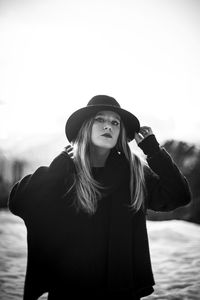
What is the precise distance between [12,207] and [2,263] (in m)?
2.11

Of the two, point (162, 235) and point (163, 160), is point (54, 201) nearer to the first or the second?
point (163, 160)

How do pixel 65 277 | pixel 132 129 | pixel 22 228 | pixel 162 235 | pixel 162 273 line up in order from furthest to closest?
pixel 22 228, pixel 162 235, pixel 162 273, pixel 132 129, pixel 65 277

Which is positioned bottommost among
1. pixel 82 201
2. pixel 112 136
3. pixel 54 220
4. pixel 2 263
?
pixel 2 263

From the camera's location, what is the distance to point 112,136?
1.50 metres

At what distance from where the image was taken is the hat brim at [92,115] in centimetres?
152

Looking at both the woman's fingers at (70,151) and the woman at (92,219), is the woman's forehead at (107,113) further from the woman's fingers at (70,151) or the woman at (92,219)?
the woman's fingers at (70,151)

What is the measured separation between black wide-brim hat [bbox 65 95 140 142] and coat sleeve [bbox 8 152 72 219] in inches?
11.7

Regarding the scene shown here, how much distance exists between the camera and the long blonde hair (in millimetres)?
1329

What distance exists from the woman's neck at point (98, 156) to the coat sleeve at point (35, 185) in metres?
0.24

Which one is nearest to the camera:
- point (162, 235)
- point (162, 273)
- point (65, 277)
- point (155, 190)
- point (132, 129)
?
point (65, 277)

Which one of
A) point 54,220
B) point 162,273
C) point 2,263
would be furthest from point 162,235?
point 54,220

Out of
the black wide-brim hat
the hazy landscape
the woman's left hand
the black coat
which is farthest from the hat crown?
the hazy landscape

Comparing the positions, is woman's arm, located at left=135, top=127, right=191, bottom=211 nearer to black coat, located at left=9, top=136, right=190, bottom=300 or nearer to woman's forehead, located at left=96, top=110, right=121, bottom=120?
black coat, located at left=9, top=136, right=190, bottom=300

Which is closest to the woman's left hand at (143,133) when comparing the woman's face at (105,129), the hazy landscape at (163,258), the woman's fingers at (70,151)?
the woman's face at (105,129)
